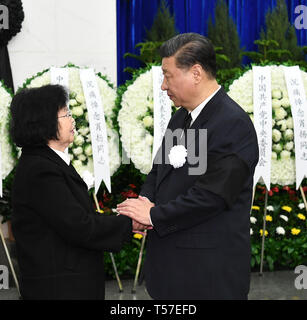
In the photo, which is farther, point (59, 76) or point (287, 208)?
point (287, 208)

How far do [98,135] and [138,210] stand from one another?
5.63ft

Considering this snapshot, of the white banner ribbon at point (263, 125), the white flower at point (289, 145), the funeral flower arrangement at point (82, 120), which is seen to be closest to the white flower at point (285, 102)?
the white banner ribbon at point (263, 125)

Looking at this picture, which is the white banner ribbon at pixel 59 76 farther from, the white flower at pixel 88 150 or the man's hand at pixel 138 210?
the man's hand at pixel 138 210

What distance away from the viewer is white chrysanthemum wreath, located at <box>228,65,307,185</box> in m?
4.30

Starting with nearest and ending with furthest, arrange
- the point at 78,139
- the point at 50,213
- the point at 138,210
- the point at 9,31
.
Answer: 1. the point at 50,213
2. the point at 138,210
3. the point at 78,139
4. the point at 9,31

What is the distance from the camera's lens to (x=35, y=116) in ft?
7.34

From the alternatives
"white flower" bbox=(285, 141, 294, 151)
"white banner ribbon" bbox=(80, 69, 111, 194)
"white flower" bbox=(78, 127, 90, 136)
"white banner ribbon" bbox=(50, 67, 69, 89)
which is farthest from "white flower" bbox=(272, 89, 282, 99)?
"white banner ribbon" bbox=(50, 67, 69, 89)

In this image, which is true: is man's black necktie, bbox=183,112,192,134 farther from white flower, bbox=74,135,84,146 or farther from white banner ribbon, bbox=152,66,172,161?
white flower, bbox=74,135,84,146

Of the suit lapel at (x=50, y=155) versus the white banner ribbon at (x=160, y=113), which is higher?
the white banner ribbon at (x=160, y=113)

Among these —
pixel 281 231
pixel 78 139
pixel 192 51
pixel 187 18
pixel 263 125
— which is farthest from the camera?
pixel 187 18

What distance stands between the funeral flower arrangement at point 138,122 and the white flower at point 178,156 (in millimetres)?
1764

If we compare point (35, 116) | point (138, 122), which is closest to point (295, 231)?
point (138, 122)

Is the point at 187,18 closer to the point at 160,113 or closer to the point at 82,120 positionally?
the point at 160,113

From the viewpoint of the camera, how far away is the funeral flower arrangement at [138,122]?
4.18 metres
